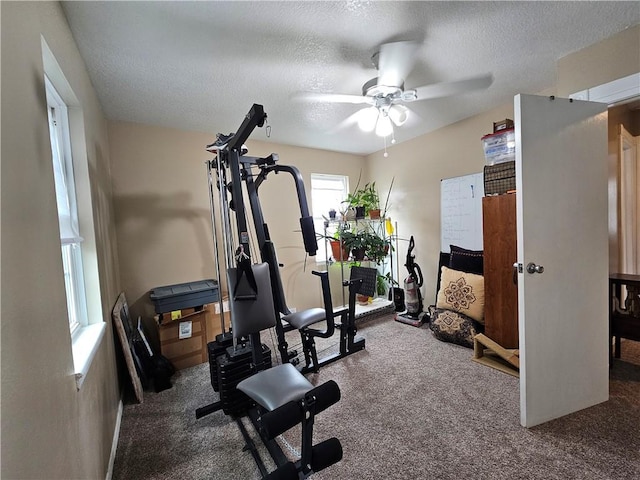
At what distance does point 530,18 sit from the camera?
158 cm

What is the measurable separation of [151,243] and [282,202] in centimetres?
160

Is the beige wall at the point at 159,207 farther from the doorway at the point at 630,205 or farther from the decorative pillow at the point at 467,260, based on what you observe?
the doorway at the point at 630,205

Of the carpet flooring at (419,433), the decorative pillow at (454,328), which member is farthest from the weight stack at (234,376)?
the decorative pillow at (454,328)

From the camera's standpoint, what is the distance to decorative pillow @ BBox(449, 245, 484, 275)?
3.04 metres

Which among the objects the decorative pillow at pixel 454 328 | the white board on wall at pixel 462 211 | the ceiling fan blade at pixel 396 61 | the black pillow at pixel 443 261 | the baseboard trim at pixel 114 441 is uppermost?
the ceiling fan blade at pixel 396 61

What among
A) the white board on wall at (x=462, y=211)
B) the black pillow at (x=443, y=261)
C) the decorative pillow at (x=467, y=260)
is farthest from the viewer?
the black pillow at (x=443, y=261)

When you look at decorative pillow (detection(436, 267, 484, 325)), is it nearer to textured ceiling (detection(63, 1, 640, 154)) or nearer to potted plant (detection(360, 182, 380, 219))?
potted plant (detection(360, 182, 380, 219))

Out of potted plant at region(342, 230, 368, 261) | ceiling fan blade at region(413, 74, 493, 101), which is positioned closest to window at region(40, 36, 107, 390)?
ceiling fan blade at region(413, 74, 493, 101)

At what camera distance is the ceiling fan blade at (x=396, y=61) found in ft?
5.56

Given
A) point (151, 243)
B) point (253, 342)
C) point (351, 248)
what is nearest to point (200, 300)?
point (151, 243)

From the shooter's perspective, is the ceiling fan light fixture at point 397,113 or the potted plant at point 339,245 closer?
the ceiling fan light fixture at point 397,113

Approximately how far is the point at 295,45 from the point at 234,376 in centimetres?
219

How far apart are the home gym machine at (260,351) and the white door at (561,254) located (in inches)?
52.9

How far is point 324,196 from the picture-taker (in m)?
4.29
